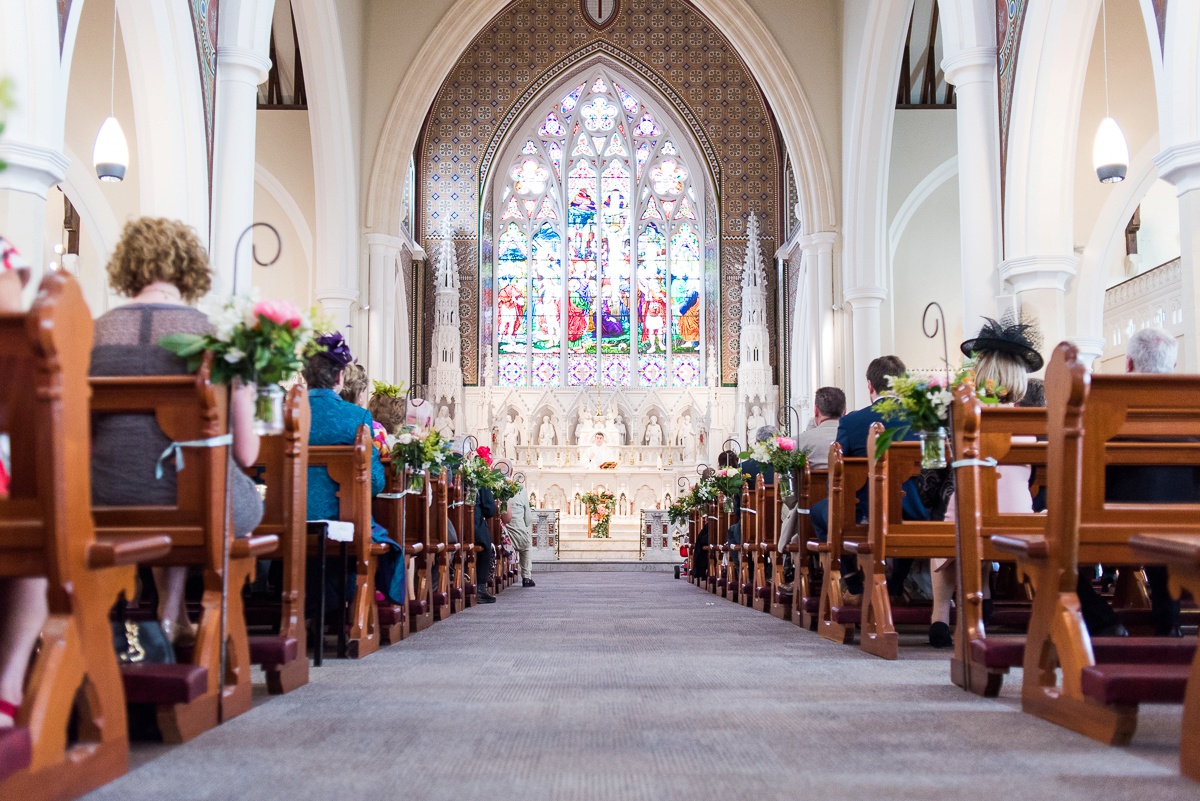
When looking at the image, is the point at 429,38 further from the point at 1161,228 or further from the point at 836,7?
the point at 1161,228

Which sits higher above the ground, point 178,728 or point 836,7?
point 836,7

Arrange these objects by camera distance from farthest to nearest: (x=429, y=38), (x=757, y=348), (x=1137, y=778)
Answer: (x=757, y=348) → (x=429, y=38) → (x=1137, y=778)

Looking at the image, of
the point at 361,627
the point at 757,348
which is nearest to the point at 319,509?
the point at 361,627

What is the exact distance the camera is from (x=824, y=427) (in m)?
6.68

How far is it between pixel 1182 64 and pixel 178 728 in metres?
6.31

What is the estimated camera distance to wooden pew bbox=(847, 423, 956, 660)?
4422mm

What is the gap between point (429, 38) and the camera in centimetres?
1373

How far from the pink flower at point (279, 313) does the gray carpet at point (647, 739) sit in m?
1.03

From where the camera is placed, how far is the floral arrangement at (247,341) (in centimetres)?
281

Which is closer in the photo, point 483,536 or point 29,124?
point 29,124

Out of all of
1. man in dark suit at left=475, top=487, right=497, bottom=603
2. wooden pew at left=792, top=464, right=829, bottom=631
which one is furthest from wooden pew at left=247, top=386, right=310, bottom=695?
man in dark suit at left=475, top=487, right=497, bottom=603

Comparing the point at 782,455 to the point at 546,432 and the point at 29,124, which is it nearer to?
the point at 29,124

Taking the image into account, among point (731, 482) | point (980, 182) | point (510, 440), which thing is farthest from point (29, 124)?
point (510, 440)

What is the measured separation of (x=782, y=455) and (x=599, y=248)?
14.5 meters
